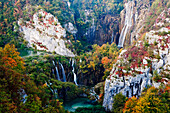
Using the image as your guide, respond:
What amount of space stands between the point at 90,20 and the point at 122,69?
34.3 metres

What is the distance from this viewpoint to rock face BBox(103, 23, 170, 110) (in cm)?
2138

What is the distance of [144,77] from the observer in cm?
2192

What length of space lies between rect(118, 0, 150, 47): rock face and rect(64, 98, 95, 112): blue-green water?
1003 inches

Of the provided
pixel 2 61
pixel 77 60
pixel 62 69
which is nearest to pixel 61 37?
pixel 77 60

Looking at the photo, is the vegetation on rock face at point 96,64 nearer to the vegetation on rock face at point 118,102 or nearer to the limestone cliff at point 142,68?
the limestone cliff at point 142,68

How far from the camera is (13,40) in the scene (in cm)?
3869

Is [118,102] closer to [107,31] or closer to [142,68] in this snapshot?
[142,68]

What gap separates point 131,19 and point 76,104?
120 ft

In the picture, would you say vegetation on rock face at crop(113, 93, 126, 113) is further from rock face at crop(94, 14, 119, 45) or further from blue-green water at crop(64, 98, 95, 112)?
rock face at crop(94, 14, 119, 45)

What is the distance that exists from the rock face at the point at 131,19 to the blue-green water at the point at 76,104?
2547 centimetres

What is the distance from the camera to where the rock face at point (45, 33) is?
125ft

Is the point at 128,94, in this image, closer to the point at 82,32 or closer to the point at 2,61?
the point at 2,61

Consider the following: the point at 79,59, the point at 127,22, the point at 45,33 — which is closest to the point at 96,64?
the point at 79,59

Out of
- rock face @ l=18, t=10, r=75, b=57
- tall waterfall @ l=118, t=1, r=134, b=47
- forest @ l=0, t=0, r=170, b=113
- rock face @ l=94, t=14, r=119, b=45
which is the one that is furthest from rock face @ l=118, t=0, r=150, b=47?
rock face @ l=18, t=10, r=75, b=57
